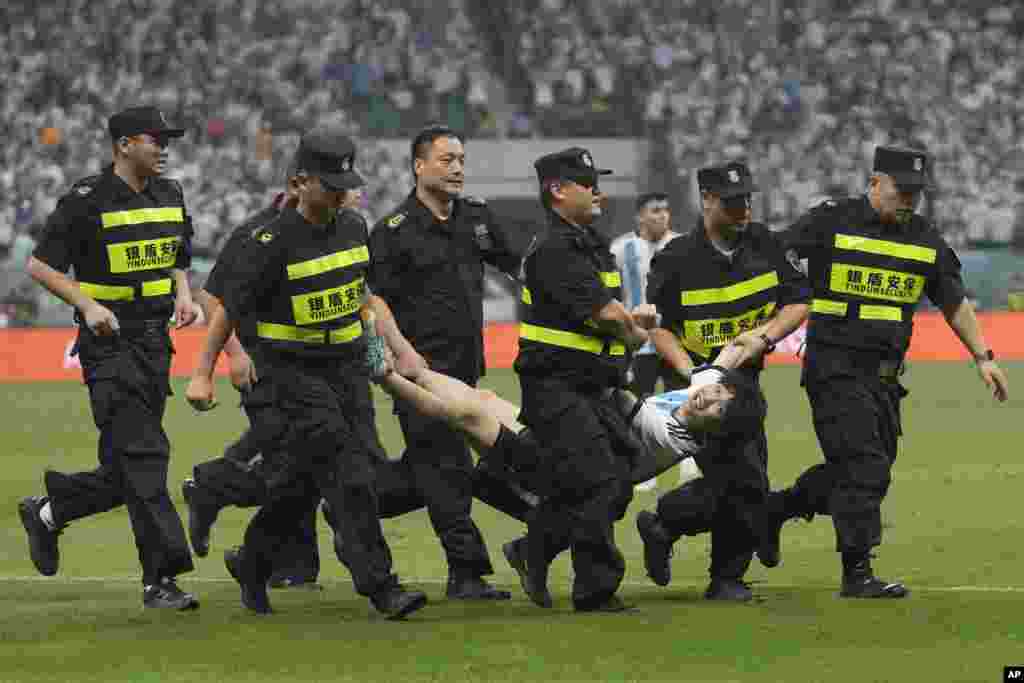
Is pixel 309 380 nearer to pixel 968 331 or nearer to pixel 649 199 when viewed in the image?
pixel 968 331

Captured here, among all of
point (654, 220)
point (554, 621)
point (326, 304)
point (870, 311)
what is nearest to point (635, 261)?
point (654, 220)

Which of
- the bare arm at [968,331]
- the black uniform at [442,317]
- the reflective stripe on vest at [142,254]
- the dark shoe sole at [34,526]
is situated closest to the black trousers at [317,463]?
the black uniform at [442,317]

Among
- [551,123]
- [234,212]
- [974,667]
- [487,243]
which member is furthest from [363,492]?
[551,123]

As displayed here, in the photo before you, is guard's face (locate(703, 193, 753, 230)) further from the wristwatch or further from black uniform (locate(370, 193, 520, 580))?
black uniform (locate(370, 193, 520, 580))

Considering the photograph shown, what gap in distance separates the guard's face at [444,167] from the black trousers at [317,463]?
4.06ft

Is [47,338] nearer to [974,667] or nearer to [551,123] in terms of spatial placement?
[551,123]

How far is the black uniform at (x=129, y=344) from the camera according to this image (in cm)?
1026

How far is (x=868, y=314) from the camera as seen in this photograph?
10555 mm

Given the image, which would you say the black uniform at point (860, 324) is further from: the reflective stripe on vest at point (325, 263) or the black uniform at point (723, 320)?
the reflective stripe on vest at point (325, 263)

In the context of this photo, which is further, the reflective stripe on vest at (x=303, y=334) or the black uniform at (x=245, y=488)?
the black uniform at (x=245, y=488)

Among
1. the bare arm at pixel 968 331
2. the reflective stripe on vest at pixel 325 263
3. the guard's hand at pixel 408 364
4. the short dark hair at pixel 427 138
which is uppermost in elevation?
the short dark hair at pixel 427 138

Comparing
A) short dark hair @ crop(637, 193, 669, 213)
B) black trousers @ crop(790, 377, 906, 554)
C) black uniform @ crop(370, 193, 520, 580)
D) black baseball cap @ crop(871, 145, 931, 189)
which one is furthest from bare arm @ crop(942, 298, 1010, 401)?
short dark hair @ crop(637, 193, 669, 213)

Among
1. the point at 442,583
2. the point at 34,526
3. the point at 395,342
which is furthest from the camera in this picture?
the point at 442,583

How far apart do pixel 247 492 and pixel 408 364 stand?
1213mm
